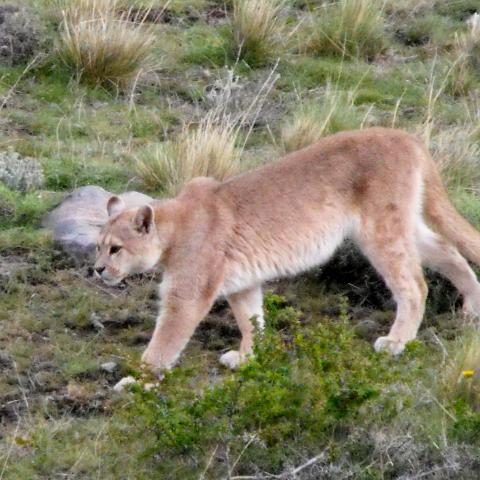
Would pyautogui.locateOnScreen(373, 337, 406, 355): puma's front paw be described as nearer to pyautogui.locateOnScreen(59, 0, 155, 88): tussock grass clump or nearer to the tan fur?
the tan fur

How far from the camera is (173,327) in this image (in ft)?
Answer: 26.5

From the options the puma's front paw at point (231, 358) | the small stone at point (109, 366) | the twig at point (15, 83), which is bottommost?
the twig at point (15, 83)

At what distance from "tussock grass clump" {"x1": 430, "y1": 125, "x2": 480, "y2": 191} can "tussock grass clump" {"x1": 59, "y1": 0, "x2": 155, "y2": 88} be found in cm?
292

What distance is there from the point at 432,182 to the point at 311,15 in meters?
5.46

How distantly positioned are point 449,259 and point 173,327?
1.98m

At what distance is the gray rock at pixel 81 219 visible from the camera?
938 cm

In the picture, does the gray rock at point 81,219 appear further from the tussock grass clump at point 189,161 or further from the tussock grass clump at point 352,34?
the tussock grass clump at point 352,34

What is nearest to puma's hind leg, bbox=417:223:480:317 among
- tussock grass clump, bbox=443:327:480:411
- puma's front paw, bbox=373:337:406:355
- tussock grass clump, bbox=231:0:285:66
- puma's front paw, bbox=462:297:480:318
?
puma's front paw, bbox=462:297:480:318

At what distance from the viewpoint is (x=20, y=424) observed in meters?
7.30

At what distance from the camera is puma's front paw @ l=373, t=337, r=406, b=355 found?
8.27 meters

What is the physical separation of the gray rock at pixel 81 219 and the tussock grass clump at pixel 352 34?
397cm

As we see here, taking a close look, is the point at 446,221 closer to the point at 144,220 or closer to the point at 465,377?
the point at 465,377

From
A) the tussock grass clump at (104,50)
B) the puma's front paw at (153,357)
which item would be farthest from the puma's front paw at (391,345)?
the tussock grass clump at (104,50)

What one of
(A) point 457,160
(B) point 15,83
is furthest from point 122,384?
(B) point 15,83
